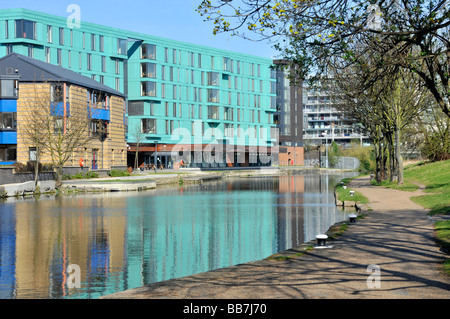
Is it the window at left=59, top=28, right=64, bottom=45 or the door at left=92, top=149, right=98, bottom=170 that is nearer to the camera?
the door at left=92, top=149, right=98, bottom=170

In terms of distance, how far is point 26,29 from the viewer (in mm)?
80188

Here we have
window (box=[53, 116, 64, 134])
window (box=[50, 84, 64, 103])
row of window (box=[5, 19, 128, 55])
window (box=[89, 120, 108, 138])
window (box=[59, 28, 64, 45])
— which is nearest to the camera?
window (box=[53, 116, 64, 134])

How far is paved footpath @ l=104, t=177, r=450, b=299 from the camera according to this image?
35.1 ft

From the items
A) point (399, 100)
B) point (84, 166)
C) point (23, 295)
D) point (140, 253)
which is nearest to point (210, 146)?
point (84, 166)

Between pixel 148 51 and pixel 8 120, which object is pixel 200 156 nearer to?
pixel 148 51

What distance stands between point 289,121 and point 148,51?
53.2 meters

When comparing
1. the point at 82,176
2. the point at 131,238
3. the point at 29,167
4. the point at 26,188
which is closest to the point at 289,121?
the point at 82,176

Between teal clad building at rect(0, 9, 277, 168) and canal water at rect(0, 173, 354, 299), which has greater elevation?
teal clad building at rect(0, 9, 277, 168)

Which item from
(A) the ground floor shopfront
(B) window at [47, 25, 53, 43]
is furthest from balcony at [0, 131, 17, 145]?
(A) the ground floor shopfront

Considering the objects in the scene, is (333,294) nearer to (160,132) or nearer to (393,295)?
(393,295)

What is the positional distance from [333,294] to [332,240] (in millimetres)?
7834

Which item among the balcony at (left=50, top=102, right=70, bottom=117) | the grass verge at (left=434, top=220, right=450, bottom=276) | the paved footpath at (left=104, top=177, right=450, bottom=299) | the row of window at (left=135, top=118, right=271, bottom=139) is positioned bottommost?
the paved footpath at (left=104, top=177, right=450, bottom=299)

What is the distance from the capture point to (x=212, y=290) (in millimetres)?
11305

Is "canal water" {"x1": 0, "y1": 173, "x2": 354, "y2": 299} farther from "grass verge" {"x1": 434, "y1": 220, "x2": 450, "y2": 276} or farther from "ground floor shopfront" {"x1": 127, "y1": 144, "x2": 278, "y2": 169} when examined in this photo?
"ground floor shopfront" {"x1": 127, "y1": 144, "x2": 278, "y2": 169}
